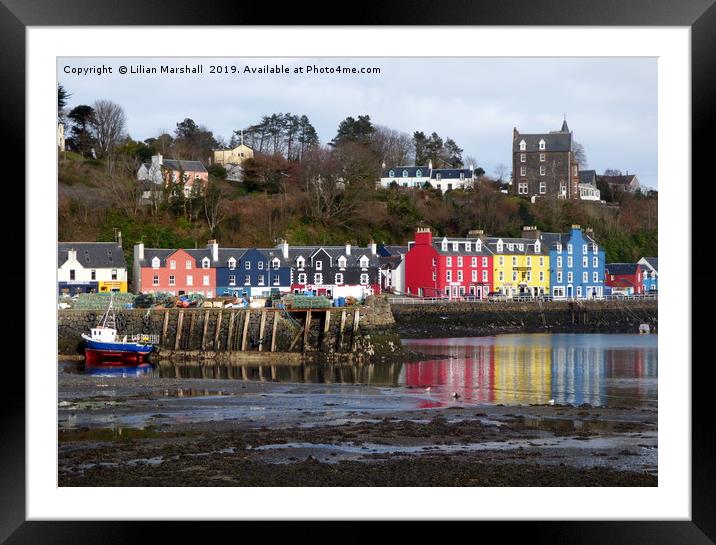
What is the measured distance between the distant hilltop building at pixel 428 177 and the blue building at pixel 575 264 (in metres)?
4.41

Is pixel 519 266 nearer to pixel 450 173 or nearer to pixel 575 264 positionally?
pixel 575 264

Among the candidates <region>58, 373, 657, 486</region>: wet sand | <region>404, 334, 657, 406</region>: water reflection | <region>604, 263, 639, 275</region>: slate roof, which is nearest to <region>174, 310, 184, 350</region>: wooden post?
<region>404, 334, 657, 406</region>: water reflection

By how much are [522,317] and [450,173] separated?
7.79 metres

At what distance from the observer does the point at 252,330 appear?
17.6 meters

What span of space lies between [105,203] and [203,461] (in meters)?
17.6

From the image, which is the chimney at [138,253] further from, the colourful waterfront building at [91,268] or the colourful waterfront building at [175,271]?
the colourful waterfront building at [91,268]

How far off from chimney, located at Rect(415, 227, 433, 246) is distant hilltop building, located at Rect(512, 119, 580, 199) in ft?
17.1

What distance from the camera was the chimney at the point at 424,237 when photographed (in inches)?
1021

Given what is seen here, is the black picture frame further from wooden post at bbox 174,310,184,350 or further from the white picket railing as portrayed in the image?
the white picket railing

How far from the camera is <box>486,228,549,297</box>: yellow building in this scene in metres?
26.5
